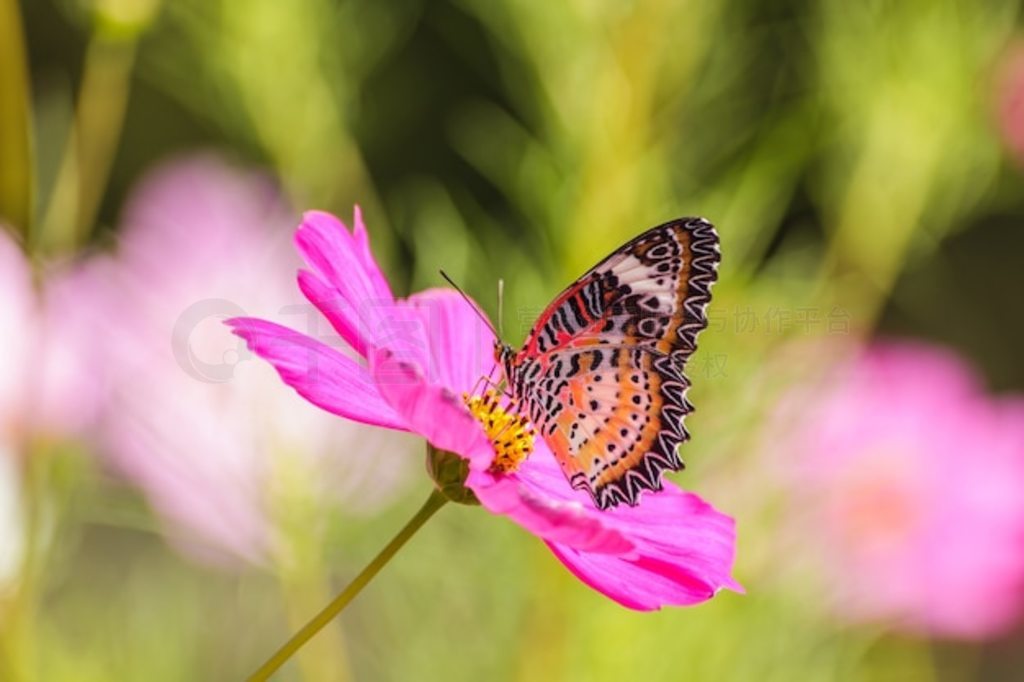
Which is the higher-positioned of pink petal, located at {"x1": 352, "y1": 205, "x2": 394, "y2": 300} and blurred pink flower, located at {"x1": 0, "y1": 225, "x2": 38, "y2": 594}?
pink petal, located at {"x1": 352, "y1": 205, "x2": 394, "y2": 300}

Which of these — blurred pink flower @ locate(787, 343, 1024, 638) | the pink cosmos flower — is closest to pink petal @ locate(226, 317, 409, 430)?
the pink cosmos flower

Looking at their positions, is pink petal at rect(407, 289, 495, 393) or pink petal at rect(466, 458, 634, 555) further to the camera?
pink petal at rect(407, 289, 495, 393)

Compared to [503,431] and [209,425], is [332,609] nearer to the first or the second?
[503,431]

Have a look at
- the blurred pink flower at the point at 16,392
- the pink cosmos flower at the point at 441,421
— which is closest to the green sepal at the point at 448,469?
the pink cosmos flower at the point at 441,421

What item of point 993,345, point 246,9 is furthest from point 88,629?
point 993,345

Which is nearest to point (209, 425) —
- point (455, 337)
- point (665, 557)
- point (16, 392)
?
point (16, 392)

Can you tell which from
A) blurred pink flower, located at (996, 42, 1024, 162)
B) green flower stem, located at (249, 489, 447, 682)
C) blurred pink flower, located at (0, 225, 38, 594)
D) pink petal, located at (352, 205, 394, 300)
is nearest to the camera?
green flower stem, located at (249, 489, 447, 682)

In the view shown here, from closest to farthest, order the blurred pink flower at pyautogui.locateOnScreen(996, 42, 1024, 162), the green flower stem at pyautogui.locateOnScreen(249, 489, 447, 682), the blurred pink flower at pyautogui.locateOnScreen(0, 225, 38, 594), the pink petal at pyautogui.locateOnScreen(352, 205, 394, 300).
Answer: the green flower stem at pyautogui.locateOnScreen(249, 489, 447, 682), the pink petal at pyautogui.locateOnScreen(352, 205, 394, 300), the blurred pink flower at pyautogui.locateOnScreen(0, 225, 38, 594), the blurred pink flower at pyautogui.locateOnScreen(996, 42, 1024, 162)

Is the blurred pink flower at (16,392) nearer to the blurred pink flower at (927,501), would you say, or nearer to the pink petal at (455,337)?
the pink petal at (455,337)

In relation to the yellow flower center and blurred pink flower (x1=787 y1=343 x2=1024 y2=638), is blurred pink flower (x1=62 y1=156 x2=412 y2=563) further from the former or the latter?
blurred pink flower (x1=787 y1=343 x2=1024 y2=638)
